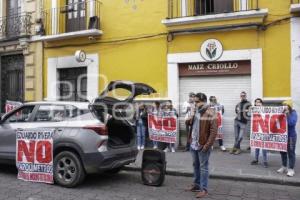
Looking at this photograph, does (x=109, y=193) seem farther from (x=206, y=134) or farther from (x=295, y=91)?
(x=295, y=91)

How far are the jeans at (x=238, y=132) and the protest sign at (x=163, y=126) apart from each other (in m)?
1.80

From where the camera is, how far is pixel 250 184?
8.16m

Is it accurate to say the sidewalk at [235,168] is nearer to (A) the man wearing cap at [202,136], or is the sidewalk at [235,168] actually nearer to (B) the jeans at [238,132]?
(B) the jeans at [238,132]

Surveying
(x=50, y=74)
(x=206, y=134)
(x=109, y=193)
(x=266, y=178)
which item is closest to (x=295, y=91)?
(x=266, y=178)

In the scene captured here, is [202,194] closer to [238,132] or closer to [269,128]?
[269,128]

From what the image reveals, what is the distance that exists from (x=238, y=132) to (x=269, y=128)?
220cm

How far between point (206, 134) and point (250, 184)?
2.01 metres

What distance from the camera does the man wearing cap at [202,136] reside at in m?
6.93

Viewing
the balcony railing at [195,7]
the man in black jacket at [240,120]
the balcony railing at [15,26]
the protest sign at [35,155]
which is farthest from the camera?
the balcony railing at [15,26]

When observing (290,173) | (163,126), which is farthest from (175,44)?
(290,173)

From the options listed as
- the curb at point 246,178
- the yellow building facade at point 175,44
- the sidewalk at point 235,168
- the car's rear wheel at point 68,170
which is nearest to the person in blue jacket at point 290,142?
the sidewalk at point 235,168

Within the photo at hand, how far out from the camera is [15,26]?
16016mm

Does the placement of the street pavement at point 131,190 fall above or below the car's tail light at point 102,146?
below

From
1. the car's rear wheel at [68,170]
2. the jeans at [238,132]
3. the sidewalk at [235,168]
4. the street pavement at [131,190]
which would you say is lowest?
the street pavement at [131,190]
